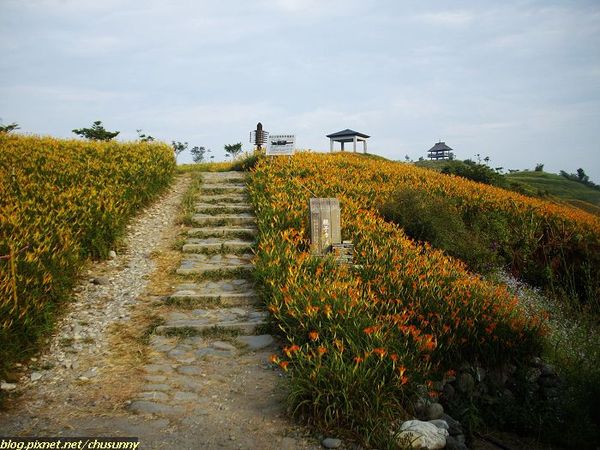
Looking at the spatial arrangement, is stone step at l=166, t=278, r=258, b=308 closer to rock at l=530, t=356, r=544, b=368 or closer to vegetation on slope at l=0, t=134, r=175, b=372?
vegetation on slope at l=0, t=134, r=175, b=372

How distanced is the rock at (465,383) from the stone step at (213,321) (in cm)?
255

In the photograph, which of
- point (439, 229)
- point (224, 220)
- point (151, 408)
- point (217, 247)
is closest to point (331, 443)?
point (151, 408)

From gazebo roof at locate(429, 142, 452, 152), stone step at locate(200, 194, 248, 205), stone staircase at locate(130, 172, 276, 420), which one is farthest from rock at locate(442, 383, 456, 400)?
gazebo roof at locate(429, 142, 452, 152)

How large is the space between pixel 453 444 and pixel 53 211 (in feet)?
23.3

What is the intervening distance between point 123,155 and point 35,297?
8070 millimetres

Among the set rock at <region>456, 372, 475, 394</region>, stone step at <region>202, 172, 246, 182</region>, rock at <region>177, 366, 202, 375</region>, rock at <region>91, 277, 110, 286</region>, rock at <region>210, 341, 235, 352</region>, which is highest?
stone step at <region>202, 172, 246, 182</region>

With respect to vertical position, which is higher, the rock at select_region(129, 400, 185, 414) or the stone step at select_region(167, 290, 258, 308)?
the stone step at select_region(167, 290, 258, 308)

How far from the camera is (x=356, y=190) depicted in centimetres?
1185

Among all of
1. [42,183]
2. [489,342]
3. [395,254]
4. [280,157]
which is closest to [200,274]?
[395,254]

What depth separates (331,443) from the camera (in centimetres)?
383

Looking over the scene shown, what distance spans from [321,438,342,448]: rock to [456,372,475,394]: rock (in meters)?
1.91

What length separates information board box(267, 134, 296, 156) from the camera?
1384cm

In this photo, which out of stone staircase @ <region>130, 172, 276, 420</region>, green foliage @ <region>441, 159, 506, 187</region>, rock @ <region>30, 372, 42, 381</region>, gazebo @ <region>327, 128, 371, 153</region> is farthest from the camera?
gazebo @ <region>327, 128, 371, 153</region>

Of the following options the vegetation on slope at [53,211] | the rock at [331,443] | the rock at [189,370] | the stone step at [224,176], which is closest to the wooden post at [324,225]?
the rock at [189,370]
